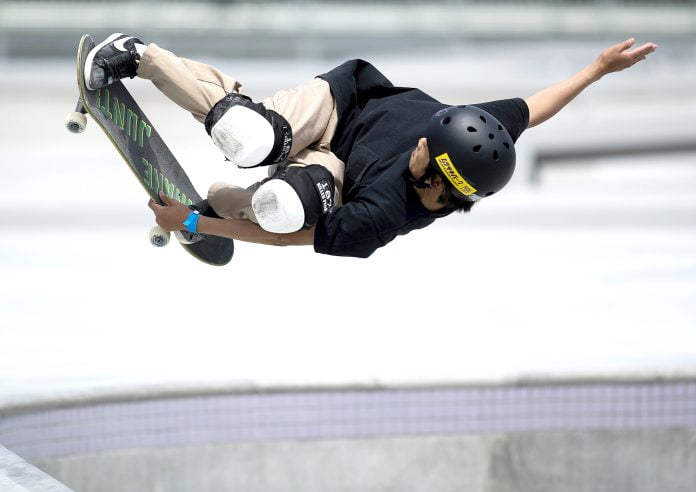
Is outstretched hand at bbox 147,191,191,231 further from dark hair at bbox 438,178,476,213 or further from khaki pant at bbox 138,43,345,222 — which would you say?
dark hair at bbox 438,178,476,213

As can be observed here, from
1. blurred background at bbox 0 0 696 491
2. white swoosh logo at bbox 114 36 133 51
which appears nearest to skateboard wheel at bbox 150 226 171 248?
white swoosh logo at bbox 114 36 133 51

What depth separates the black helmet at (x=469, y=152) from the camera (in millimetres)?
3336

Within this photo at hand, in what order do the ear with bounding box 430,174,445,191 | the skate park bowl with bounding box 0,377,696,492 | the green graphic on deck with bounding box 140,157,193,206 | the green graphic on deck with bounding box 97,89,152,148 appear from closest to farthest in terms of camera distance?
the ear with bounding box 430,174,445,191 → the green graphic on deck with bounding box 97,89,152,148 → the green graphic on deck with bounding box 140,157,193,206 → the skate park bowl with bounding box 0,377,696,492

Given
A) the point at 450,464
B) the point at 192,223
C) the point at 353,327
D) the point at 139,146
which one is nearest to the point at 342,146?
the point at 192,223

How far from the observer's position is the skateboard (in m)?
4.15

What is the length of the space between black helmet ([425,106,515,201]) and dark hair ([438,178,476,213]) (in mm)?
33

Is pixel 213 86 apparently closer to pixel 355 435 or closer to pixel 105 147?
pixel 355 435

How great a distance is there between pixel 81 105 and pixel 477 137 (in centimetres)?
189

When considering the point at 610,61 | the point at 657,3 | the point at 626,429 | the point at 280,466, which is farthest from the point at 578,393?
the point at 657,3

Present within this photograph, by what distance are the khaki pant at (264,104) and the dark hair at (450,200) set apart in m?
0.48

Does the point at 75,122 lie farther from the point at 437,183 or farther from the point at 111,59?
the point at 437,183

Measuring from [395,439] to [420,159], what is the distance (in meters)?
2.22

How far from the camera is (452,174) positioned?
133 inches

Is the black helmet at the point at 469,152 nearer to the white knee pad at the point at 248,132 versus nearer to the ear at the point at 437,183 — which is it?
the ear at the point at 437,183
